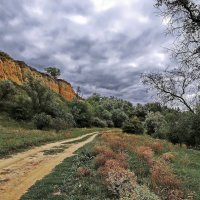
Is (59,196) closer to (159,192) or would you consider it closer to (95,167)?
(159,192)

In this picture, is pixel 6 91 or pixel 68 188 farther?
pixel 6 91

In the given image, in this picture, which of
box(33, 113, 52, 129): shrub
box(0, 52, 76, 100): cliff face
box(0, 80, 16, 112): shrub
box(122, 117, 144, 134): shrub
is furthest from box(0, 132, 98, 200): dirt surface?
box(0, 52, 76, 100): cliff face

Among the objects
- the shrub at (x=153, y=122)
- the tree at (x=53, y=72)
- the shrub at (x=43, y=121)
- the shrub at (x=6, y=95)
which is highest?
the tree at (x=53, y=72)

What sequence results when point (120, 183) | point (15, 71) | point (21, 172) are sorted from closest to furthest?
point (120, 183)
point (21, 172)
point (15, 71)

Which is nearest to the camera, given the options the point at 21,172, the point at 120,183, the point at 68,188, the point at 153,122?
the point at 120,183

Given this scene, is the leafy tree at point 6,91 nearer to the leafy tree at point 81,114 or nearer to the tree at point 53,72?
the leafy tree at point 81,114

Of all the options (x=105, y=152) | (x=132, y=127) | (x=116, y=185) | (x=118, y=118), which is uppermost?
(x=118, y=118)

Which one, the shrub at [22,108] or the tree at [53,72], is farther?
the tree at [53,72]

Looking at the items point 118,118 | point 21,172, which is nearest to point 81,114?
point 118,118

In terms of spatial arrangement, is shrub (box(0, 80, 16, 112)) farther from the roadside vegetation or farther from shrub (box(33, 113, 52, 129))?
the roadside vegetation

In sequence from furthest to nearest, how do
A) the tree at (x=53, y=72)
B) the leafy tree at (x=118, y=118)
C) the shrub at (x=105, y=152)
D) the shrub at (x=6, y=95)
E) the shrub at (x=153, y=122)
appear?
the tree at (x=53, y=72), the leafy tree at (x=118, y=118), the shrub at (x=153, y=122), the shrub at (x=6, y=95), the shrub at (x=105, y=152)

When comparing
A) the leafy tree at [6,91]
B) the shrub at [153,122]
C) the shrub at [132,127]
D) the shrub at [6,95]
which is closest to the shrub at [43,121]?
the shrub at [6,95]

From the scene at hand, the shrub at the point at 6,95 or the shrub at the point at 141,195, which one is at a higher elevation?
the shrub at the point at 6,95

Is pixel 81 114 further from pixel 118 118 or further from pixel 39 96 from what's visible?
pixel 118 118
